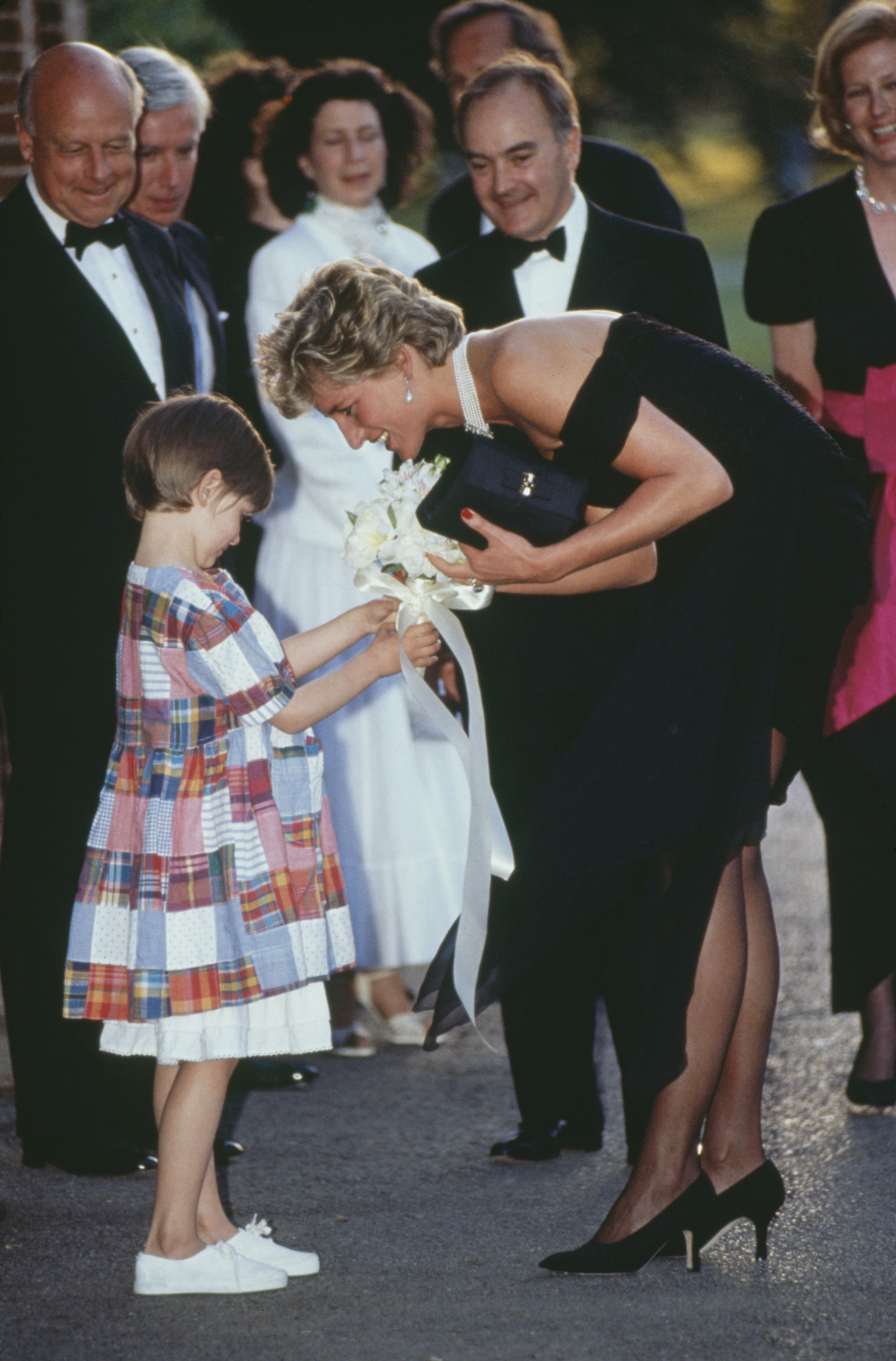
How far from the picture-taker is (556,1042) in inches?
148

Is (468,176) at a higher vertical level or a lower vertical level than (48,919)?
higher

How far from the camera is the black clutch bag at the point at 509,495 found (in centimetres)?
308

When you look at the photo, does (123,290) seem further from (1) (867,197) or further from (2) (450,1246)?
(2) (450,1246)

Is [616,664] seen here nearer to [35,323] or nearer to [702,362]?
[702,362]

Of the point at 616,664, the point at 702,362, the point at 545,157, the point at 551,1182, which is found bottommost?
the point at 551,1182

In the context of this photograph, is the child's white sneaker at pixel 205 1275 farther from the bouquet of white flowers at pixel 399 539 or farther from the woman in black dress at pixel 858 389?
Answer: the woman in black dress at pixel 858 389

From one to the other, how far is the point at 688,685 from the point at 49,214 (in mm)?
1855

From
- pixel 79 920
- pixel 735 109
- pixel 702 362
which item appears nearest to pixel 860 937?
pixel 702 362

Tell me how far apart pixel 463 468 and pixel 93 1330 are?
5.27 ft

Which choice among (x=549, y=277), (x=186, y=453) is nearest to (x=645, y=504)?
(x=186, y=453)

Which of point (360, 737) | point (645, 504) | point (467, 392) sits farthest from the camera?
point (360, 737)

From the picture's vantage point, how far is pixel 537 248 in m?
4.08

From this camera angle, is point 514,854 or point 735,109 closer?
point 514,854

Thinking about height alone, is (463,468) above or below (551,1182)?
above
